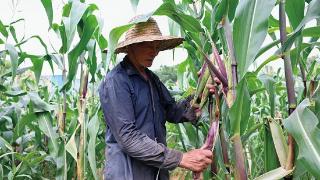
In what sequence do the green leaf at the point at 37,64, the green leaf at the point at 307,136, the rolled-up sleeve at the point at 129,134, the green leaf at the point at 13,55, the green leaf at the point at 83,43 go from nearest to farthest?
the green leaf at the point at 307,136 → the rolled-up sleeve at the point at 129,134 → the green leaf at the point at 83,43 → the green leaf at the point at 13,55 → the green leaf at the point at 37,64

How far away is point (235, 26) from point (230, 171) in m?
0.81

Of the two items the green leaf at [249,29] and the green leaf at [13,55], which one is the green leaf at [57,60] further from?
the green leaf at [249,29]

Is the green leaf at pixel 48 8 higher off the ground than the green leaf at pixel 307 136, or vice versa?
the green leaf at pixel 48 8

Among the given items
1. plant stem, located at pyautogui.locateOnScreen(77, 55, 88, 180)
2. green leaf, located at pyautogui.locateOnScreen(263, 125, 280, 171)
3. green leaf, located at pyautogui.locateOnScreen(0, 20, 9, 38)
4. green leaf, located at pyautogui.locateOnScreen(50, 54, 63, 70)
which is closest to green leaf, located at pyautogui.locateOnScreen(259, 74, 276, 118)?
green leaf, located at pyautogui.locateOnScreen(263, 125, 280, 171)

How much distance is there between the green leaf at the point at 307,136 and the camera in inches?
35.9

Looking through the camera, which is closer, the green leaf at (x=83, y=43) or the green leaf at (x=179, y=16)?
the green leaf at (x=179, y=16)

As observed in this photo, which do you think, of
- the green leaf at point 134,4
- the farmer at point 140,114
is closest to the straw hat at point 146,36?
the farmer at point 140,114

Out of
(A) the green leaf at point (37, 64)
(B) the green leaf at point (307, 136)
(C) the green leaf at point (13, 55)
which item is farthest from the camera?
(A) the green leaf at point (37, 64)

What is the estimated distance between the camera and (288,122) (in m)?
0.98

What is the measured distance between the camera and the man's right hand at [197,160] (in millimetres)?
1354

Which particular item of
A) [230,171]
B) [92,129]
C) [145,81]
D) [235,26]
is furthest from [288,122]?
[92,129]

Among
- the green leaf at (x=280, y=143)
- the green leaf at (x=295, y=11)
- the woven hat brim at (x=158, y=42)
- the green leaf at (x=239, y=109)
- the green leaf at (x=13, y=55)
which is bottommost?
the green leaf at (x=280, y=143)

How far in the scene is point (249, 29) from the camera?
960 millimetres

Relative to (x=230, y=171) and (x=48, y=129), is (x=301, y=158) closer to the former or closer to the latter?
(x=230, y=171)
